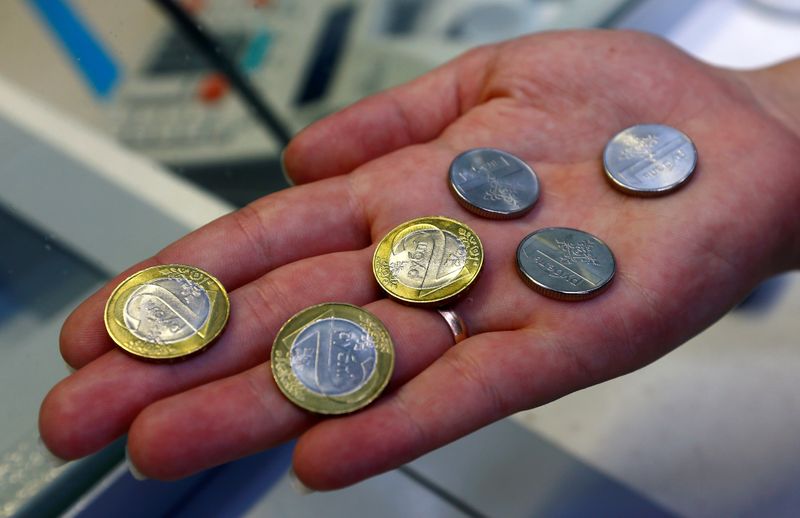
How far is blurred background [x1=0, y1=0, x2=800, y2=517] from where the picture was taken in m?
1.25

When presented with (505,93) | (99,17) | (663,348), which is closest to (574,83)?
(505,93)

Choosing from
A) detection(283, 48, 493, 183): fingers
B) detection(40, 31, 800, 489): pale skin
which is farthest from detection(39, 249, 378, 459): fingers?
detection(283, 48, 493, 183): fingers

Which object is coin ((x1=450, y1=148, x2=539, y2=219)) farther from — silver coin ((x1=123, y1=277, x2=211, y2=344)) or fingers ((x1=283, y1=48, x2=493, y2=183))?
silver coin ((x1=123, y1=277, x2=211, y2=344))

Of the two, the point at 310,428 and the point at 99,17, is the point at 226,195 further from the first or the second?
the point at 310,428

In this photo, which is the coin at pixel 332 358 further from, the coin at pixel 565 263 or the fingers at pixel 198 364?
the coin at pixel 565 263

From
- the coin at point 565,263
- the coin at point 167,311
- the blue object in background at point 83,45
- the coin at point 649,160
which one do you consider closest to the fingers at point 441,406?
the coin at point 565,263

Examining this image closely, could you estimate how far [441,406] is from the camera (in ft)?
2.83

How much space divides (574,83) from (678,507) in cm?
80

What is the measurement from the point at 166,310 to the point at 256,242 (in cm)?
17

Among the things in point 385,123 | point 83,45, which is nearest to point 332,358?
point 385,123

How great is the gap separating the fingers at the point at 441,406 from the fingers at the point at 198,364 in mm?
191

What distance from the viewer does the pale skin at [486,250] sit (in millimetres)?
854

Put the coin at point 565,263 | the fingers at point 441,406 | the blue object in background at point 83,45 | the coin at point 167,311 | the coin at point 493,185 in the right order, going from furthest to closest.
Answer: the blue object in background at point 83,45 < the coin at point 493,185 < the coin at point 565,263 < the coin at point 167,311 < the fingers at point 441,406

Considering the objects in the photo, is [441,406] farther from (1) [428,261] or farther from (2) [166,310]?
(2) [166,310]
